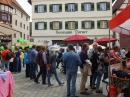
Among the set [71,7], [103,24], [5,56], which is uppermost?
[71,7]

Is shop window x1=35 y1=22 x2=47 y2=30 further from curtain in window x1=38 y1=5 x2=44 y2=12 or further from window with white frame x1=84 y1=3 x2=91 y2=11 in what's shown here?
window with white frame x1=84 y1=3 x2=91 y2=11

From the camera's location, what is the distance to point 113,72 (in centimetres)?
571

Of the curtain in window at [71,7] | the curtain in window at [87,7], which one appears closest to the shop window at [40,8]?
the curtain in window at [71,7]

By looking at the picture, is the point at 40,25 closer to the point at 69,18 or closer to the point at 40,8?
the point at 40,8

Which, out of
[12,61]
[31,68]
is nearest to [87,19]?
[12,61]

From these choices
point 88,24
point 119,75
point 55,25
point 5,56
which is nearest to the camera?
point 119,75

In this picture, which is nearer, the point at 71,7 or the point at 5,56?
the point at 5,56

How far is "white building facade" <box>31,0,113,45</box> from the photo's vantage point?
3209 cm

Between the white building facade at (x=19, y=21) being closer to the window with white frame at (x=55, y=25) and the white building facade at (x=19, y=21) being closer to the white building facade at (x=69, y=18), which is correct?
the white building facade at (x=69, y=18)

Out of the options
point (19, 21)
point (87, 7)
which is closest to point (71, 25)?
point (87, 7)

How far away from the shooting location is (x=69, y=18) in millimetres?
32531

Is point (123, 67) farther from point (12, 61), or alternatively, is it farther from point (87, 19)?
point (87, 19)

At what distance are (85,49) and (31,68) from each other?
4.19 metres

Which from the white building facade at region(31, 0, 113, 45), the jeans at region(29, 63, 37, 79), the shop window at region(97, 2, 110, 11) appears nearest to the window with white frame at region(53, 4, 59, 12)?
the white building facade at region(31, 0, 113, 45)
